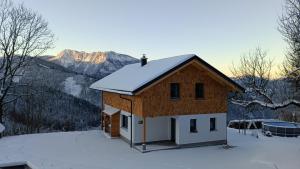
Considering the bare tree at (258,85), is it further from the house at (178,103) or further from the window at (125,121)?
the window at (125,121)

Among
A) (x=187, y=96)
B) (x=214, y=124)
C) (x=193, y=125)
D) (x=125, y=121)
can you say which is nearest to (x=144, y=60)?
(x=125, y=121)

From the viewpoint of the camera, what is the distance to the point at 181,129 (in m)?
20.7

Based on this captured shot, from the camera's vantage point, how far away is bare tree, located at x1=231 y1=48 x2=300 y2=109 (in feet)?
53.1

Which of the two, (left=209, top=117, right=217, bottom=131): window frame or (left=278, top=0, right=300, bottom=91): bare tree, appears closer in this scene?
(left=278, top=0, right=300, bottom=91): bare tree

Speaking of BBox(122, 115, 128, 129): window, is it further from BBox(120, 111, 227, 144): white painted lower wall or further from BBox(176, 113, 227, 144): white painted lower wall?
BBox(176, 113, 227, 144): white painted lower wall

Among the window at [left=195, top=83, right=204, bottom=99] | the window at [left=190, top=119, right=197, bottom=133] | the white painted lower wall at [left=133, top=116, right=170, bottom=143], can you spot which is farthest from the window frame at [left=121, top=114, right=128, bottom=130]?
the window at [left=195, top=83, right=204, bottom=99]

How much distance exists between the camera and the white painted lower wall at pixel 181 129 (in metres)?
20.8

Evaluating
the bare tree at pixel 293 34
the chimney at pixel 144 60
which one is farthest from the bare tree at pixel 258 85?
the chimney at pixel 144 60

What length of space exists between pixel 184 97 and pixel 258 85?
16.6 feet

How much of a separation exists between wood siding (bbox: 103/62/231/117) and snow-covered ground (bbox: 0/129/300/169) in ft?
8.19

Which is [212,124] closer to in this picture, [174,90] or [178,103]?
→ [178,103]

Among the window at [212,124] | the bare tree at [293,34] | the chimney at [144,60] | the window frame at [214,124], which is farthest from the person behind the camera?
the chimney at [144,60]

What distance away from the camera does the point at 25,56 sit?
2891 cm

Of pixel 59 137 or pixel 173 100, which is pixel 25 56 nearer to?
pixel 59 137
